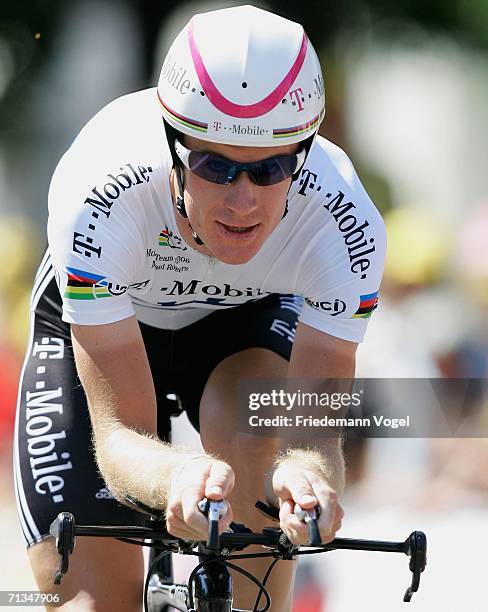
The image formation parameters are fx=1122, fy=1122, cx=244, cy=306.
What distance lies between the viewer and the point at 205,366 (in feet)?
13.2

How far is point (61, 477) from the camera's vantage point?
377 centimetres

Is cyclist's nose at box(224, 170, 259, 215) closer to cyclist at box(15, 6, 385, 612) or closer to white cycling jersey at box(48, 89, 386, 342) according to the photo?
cyclist at box(15, 6, 385, 612)

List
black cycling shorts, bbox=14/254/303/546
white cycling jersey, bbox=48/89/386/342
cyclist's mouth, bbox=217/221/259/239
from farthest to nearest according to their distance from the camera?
black cycling shorts, bbox=14/254/303/546 → white cycling jersey, bbox=48/89/386/342 → cyclist's mouth, bbox=217/221/259/239

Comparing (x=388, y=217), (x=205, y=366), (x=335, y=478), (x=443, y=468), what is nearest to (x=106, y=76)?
(x=388, y=217)

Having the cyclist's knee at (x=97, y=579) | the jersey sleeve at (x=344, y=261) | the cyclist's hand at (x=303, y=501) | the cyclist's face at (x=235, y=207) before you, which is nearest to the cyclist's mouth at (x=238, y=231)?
the cyclist's face at (x=235, y=207)

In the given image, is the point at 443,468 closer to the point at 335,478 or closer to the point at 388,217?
the point at 388,217

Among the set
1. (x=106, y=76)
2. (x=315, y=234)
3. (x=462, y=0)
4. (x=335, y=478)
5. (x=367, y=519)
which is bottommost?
(x=367, y=519)

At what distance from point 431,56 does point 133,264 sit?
5.82 m

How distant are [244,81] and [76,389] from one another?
131 cm

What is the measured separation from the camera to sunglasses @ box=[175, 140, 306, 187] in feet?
10.2

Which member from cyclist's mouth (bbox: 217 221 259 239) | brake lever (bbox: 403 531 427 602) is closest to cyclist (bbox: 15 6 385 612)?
cyclist's mouth (bbox: 217 221 259 239)

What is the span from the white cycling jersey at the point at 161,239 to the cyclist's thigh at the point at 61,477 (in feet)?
1.34

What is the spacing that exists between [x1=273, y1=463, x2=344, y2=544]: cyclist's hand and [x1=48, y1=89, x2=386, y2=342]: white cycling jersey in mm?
899

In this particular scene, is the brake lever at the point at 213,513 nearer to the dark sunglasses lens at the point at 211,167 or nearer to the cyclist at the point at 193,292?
the cyclist at the point at 193,292
